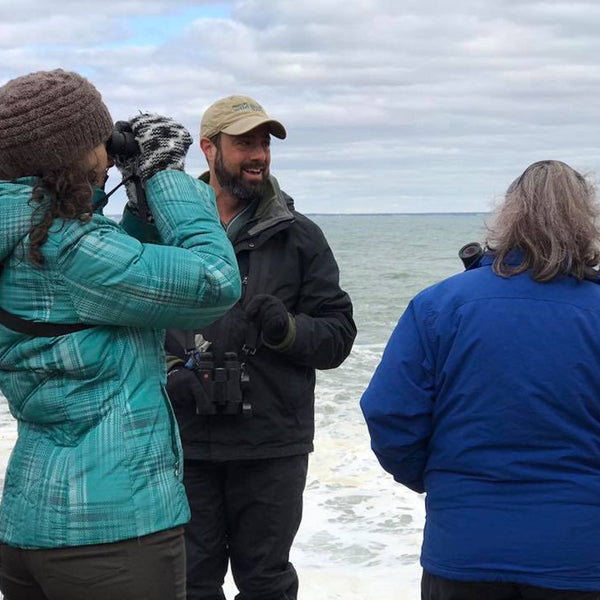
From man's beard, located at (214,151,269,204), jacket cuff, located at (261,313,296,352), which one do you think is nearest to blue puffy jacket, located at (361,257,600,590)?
jacket cuff, located at (261,313,296,352)

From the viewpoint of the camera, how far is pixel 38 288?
231 cm

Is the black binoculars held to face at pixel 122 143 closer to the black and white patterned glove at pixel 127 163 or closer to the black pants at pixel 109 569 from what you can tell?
the black and white patterned glove at pixel 127 163

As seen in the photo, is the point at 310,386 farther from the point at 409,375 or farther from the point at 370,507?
the point at 370,507

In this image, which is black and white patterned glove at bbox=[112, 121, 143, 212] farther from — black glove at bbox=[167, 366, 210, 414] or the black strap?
black glove at bbox=[167, 366, 210, 414]

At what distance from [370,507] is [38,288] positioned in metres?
5.25

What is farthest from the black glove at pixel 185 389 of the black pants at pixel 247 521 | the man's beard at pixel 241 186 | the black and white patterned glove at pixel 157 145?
the black and white patterned glove at pixel 157 145

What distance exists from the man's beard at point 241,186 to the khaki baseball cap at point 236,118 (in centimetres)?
15

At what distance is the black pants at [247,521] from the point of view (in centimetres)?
391

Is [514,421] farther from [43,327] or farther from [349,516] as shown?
[349,516]

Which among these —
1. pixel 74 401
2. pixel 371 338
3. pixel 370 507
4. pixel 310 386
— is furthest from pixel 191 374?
pixel 371 338

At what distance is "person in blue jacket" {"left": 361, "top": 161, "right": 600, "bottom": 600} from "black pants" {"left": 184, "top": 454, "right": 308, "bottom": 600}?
1166 millimetres

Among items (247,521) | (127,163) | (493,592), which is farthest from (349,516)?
(127,163)

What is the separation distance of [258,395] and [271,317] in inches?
13.9

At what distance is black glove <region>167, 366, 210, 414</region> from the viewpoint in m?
3.82
